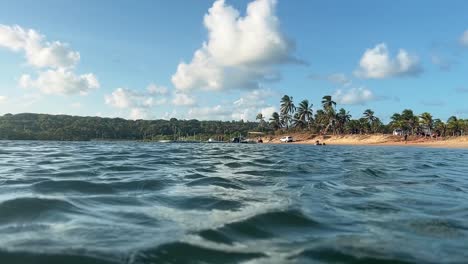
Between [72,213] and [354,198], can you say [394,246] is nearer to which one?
[354,198]

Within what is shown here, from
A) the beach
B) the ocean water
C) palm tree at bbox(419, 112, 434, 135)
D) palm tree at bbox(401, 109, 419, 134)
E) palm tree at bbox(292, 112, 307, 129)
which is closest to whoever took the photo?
the ocean water

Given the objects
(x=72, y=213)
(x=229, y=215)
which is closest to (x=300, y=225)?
(x=229, y=215)

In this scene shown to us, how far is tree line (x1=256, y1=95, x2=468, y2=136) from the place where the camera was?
12431cm

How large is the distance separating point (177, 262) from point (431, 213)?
218 inches

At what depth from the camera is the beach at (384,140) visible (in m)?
95.9

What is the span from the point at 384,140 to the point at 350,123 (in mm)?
32524

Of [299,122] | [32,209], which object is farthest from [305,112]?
[32,209]

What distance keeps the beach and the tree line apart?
27.1 ft

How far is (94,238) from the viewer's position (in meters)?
5.32

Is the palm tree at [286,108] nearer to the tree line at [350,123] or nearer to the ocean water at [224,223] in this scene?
→ the tree line at [350,123]

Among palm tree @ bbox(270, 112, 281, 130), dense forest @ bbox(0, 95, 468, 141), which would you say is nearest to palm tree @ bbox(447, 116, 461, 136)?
dense forest @ bbox(0, 95, 468, 141)

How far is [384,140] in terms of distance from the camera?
385 feet

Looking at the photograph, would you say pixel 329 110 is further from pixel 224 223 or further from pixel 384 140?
pixel 224 223

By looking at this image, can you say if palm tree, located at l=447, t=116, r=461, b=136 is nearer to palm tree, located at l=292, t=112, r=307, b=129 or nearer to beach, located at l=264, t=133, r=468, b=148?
beach, located at l=264, t=133, r=468, b=148
